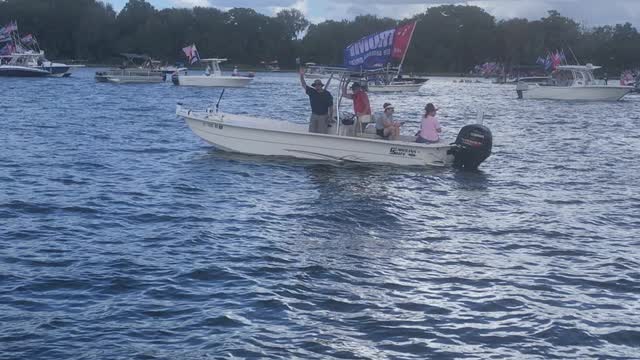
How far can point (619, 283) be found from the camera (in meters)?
11.6

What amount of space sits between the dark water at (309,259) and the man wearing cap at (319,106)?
1.14 meters

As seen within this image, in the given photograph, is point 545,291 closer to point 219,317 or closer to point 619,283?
point 619,283

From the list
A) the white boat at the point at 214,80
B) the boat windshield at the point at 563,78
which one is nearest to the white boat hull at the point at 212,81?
the white boat at the point at 214,80

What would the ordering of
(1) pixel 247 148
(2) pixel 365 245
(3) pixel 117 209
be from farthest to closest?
(1) pixel 247 148 < (3) pixel 117 209 < (2) pixel 365 245

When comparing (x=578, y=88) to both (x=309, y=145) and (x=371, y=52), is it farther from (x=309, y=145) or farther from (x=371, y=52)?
(x=309, y=145)

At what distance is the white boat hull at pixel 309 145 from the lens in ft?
71.7

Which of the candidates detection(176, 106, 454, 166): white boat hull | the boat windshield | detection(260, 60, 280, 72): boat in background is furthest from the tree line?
detection(176, 106, 454, 166): white boat hull

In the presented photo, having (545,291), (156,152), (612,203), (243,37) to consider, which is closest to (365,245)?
(545,291)

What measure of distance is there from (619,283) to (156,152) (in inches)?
667

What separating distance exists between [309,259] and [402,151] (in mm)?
10026

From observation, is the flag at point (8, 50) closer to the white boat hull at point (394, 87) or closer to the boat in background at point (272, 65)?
the white boat hull at point (394, 87)

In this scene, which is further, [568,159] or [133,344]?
[568,159]

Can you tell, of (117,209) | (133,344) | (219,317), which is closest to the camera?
(133,344)

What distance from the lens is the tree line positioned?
488ft
